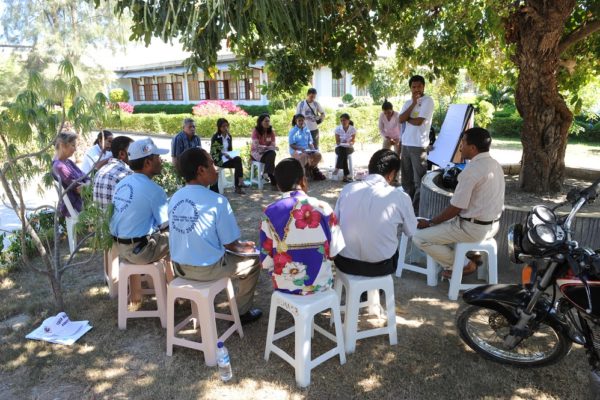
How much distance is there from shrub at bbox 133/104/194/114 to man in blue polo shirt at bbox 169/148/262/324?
23293mm

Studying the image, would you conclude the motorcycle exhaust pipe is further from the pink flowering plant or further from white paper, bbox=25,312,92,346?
the pink flowering plant

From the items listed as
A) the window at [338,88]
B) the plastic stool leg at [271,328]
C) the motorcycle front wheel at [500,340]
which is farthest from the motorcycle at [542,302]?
the window at [338,88]

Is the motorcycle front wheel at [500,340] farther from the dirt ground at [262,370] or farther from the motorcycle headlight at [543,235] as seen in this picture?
the motorcycle headlight at [543,235]

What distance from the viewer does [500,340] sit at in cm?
314

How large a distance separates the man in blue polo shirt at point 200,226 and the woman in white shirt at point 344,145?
6066 mm

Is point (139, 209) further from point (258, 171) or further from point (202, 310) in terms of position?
point (258, 171)

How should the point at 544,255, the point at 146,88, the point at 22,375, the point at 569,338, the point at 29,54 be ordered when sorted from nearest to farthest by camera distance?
the point at 544,255 → the point at 569,338 → the point at 22,375 → the point at 29,54 → the point at 146,88

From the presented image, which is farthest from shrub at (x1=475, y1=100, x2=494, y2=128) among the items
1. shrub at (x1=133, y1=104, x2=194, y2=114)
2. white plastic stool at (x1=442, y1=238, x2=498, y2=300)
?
shrub at (x1=133, y1=104, x2=194, y2=114)

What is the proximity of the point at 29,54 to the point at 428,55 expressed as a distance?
17.7 meters

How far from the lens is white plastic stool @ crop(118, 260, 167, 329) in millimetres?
3559

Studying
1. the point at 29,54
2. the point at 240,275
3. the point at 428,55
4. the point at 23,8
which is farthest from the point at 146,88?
the point at 240,275

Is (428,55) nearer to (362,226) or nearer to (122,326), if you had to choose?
(362,226)

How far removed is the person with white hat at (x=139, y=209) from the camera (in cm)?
355

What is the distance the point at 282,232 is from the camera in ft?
9.40
